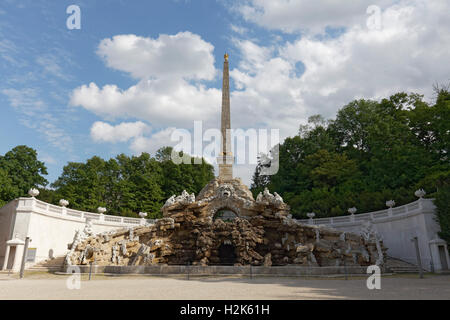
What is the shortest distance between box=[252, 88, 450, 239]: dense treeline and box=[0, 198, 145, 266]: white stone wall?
23.8m

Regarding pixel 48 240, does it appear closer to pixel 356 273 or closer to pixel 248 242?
pixel 248 242

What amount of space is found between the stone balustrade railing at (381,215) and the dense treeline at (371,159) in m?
1.19

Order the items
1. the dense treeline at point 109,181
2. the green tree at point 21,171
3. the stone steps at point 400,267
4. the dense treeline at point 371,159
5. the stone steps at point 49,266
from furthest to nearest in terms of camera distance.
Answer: the dense treeline at point 109,181, the green tree at point 21,171, the dense treeline at point 371,159, the stone steps at point 49,266, the stone steps at point 400,267

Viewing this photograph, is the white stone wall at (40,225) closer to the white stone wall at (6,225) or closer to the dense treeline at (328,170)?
the white stone wall at (6,225)

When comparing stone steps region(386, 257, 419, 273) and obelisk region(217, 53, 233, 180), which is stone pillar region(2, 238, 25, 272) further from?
stone steps region(386, 257, 419, 273)

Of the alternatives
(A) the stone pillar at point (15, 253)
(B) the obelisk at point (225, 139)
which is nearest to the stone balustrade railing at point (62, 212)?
(A) the stone pillar at point (15, 253)

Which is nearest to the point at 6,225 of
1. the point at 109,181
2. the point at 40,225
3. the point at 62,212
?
the point at 40,225

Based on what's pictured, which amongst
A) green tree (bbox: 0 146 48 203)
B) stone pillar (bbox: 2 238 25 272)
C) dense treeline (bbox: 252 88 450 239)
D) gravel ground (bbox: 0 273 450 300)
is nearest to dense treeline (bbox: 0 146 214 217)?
green tree (bbox: 0 146 48 203)

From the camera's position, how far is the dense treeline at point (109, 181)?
36.4m

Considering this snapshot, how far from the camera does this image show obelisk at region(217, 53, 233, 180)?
114 feet

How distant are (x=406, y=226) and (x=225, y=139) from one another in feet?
67.6

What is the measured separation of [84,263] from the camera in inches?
801

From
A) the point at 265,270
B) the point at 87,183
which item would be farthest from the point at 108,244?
the point at 87,183

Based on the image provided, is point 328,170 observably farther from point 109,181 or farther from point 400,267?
point 109,181
